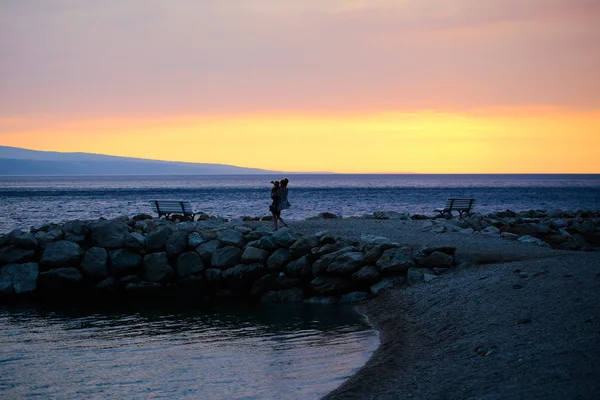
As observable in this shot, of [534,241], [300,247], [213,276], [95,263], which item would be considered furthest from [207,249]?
[534,241]

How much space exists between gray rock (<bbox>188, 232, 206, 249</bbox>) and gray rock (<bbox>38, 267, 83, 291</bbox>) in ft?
9.21

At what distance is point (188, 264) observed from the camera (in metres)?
16.6

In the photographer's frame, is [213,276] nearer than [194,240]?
Yes

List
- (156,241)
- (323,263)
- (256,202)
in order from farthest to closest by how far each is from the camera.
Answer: (256,202) < (156,241) < (323,263)

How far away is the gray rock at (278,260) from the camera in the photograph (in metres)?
15.9

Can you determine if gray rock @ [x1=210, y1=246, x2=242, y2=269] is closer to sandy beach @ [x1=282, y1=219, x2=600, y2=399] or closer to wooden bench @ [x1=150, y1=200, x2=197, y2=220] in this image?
sandy beach @ [x1=282, y1=219, x2=600, y2=399]

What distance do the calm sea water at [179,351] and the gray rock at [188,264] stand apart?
75.5 inches

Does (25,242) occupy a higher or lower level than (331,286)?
higher

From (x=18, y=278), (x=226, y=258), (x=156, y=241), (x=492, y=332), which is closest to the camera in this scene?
(x=492, y=332)

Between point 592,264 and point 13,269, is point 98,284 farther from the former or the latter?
point 592,264

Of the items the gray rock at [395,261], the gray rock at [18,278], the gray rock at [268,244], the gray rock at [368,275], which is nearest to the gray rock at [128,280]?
the gray rock at [18,278]

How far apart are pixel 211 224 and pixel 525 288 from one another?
11.7 m

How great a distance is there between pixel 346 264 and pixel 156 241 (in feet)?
16.7

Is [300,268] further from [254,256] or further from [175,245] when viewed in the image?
[175,245]
